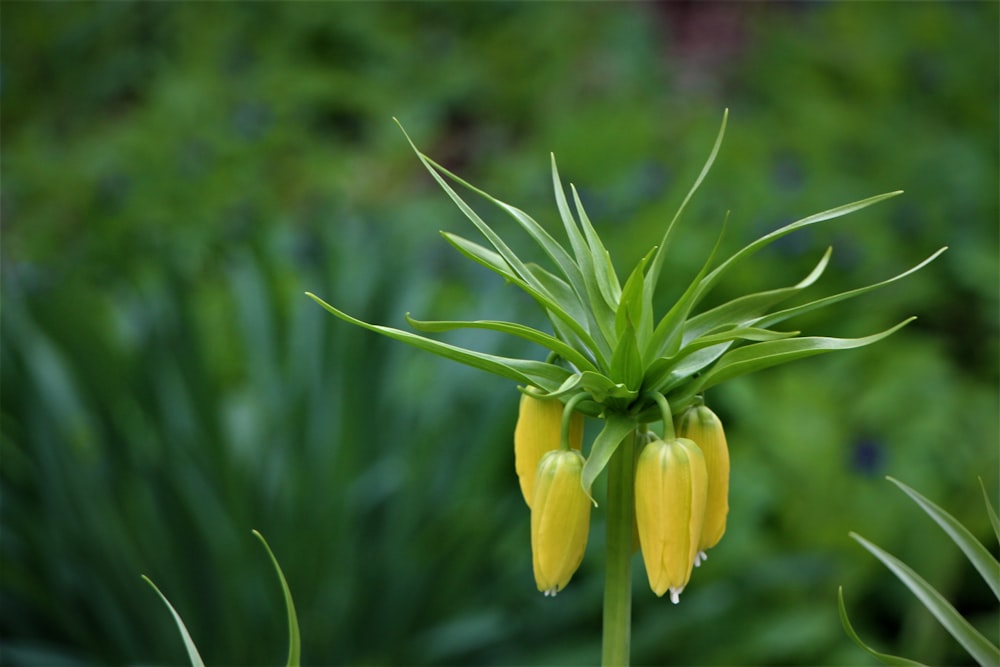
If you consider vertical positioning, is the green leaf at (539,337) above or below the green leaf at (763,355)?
above

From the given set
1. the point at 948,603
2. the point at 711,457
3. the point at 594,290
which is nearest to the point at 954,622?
the point at 948,603

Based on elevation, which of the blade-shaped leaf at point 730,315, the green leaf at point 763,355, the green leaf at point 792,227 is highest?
the green leaf at point 792,227

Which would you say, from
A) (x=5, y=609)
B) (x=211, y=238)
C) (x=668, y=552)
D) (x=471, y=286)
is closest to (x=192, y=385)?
(x=5, y=609)

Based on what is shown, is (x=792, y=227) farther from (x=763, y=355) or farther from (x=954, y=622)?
(x=954, y=622)

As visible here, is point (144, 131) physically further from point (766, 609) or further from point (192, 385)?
point (766, 609)

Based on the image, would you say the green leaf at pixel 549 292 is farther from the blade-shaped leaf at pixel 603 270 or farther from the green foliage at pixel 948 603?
the green foliage at pixel 948 603

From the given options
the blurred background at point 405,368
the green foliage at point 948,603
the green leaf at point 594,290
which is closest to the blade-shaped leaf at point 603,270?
the green leaf at point 594,290

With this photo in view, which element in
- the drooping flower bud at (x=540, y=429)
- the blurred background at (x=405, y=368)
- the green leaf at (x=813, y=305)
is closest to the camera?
the green leaf at (x=813, y=305)
